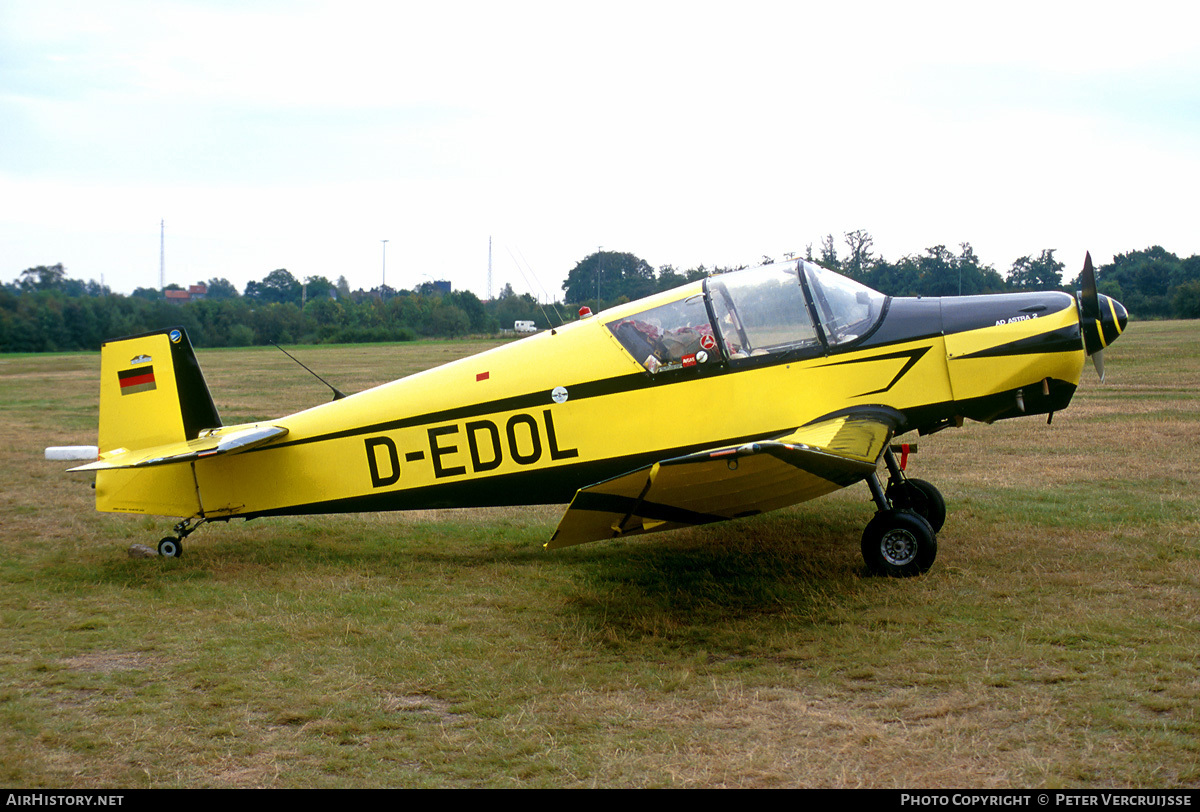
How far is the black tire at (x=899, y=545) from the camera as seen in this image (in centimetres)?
639

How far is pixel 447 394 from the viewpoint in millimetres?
7184

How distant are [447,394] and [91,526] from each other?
193 inches

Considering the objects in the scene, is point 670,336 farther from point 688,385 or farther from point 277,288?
point 277,288

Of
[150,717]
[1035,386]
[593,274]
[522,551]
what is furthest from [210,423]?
[593,274]

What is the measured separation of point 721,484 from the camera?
17.6ft

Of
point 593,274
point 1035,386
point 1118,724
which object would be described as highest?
point 593,274

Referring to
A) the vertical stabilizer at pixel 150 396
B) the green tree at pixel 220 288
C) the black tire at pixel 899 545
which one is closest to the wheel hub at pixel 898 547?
the black tire at pixel 899 545

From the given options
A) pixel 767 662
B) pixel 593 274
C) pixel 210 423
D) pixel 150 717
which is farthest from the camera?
pixel 593 274

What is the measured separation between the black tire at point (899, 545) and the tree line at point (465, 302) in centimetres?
304

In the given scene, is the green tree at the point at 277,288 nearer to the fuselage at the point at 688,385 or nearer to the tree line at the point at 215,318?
the tree line at the point at 215,318

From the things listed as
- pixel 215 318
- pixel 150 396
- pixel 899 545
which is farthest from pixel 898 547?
pixel 215 318

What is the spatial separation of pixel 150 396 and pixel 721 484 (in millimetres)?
5369
